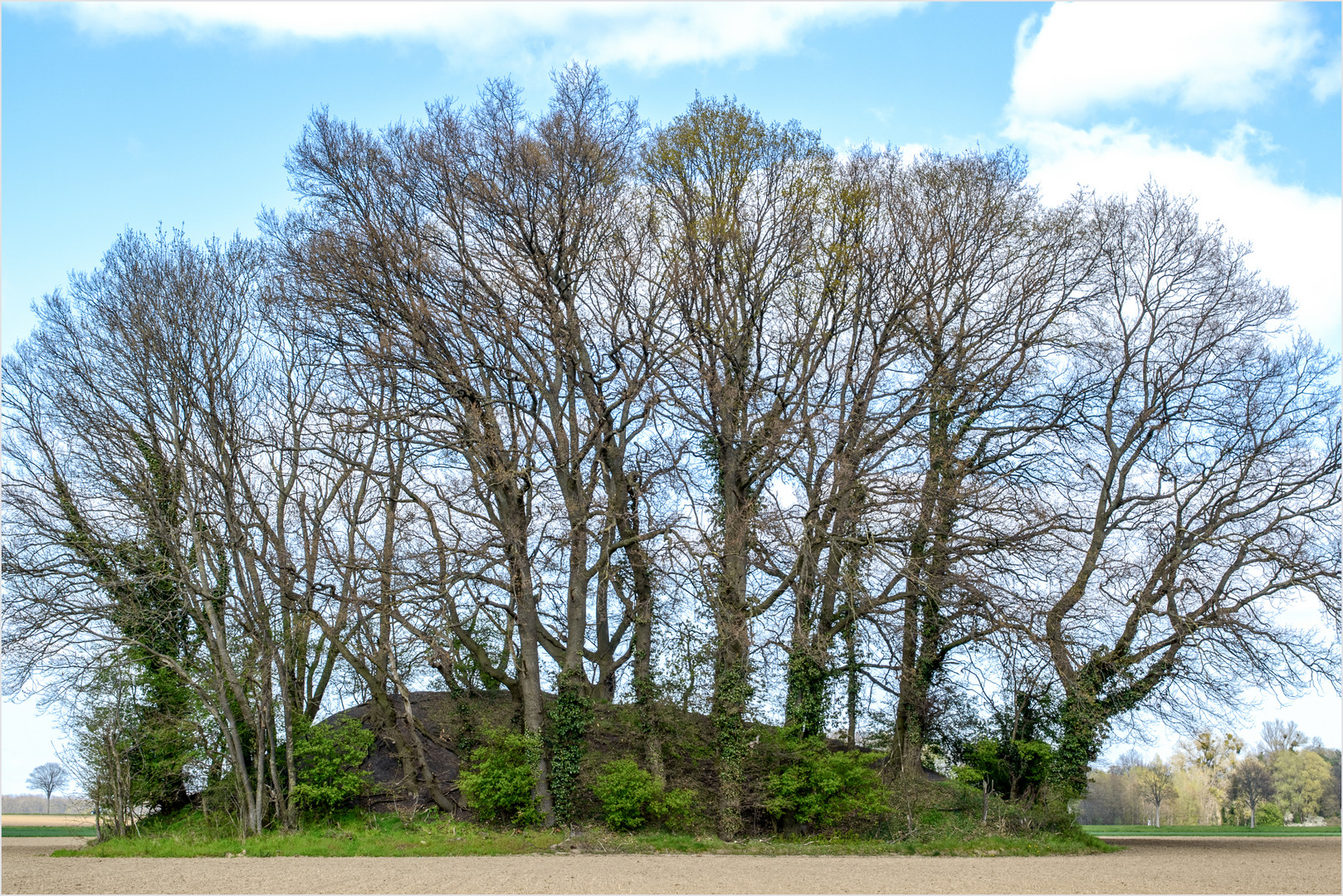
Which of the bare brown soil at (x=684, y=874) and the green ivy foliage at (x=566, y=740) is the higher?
the green ivy foliage at (x=566, y=740)

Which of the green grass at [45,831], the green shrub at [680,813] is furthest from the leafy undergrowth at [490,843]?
the green grass at [45,831]

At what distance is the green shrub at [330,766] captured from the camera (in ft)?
69.0

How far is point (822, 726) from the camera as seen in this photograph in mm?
22578

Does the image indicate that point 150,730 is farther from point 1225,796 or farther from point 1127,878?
point 1225,796

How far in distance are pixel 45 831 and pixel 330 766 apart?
39.1 ft

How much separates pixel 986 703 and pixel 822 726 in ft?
12.7

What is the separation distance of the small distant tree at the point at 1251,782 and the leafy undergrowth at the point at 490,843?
2096 cm

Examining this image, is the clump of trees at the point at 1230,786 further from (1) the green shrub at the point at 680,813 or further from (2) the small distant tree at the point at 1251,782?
(1) the green shrub at the point at 680,813

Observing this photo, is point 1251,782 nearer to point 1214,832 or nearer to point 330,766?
point 1214,832

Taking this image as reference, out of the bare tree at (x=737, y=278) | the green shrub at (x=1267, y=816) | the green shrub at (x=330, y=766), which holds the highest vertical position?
the bare tree at (x=737, y=278)

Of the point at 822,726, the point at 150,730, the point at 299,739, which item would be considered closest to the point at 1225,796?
the point at 822,726

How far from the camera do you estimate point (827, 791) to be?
20.6m

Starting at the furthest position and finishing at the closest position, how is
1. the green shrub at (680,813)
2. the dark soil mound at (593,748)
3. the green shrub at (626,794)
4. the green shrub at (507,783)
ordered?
the dark soil mound at (593,748), the green shrub at (507,783), the green shrub at (680,813), the green shrub at (626,794)

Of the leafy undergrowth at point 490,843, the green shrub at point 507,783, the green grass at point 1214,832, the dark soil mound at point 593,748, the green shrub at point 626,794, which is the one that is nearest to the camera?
the leafy undergrowth at point 490,843
